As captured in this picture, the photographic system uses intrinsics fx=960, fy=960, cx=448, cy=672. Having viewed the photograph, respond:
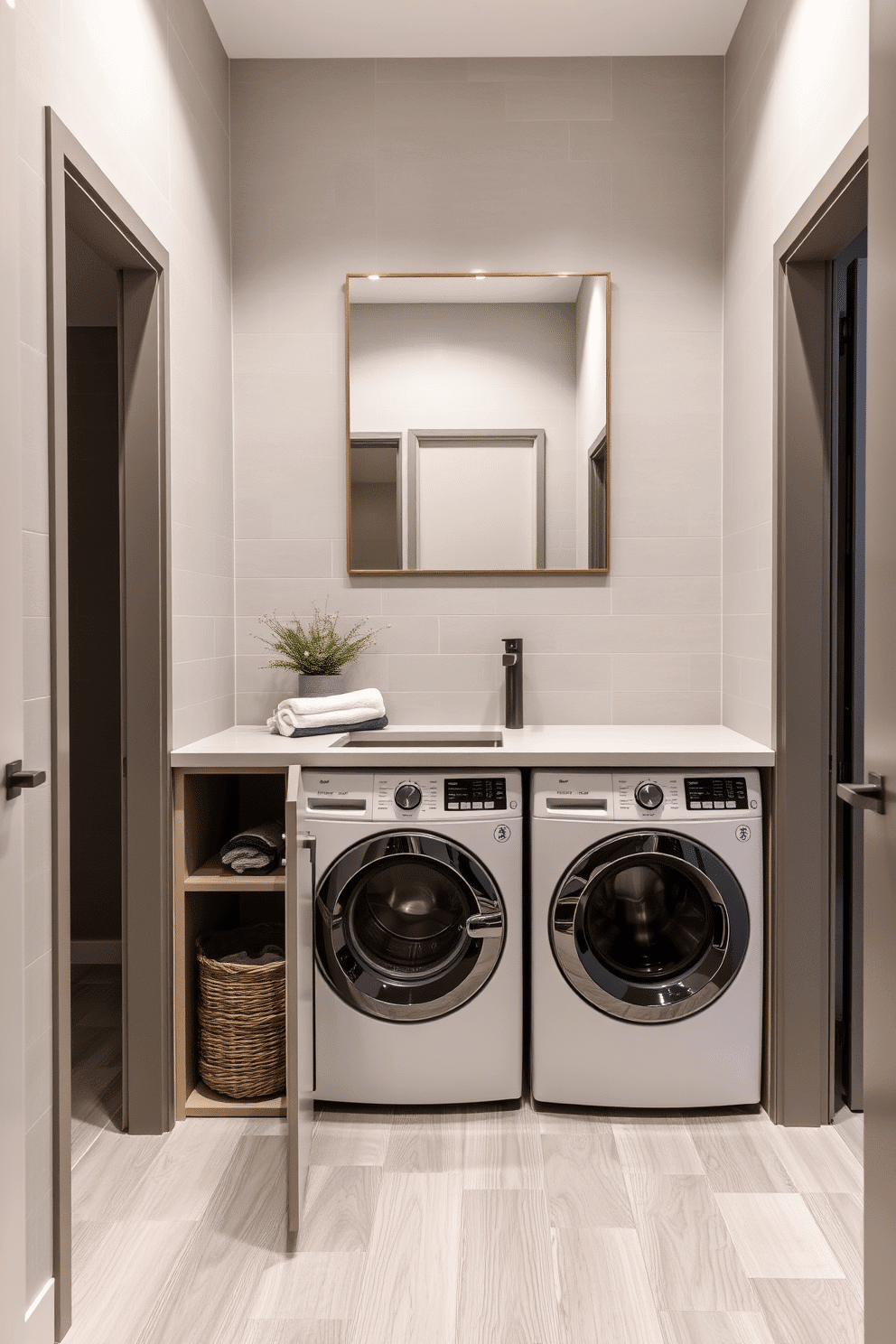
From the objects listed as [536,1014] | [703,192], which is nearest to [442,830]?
[536,1014]

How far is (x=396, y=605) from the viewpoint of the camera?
299 cm

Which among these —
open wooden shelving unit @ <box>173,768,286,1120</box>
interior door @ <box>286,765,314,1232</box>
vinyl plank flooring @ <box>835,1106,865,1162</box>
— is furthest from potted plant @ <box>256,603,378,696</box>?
vinyl plank flooring @ <box>835,1106,865,1162</box>

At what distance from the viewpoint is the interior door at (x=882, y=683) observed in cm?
125

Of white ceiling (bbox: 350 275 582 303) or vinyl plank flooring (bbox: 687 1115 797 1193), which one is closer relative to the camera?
vinyl plank flooring (bbox: 687 1115 797 1193)

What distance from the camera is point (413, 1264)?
72.2 inches

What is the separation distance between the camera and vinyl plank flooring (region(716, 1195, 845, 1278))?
1800 millimetres

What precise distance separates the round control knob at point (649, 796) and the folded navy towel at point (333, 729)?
0.80 metres

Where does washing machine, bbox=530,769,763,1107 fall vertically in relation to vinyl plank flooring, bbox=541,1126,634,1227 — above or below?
above

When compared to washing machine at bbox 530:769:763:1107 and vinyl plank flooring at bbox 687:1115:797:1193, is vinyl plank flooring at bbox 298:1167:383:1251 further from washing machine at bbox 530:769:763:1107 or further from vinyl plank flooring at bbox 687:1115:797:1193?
vinyl plank flooring at bbox 687:1115:797:1193

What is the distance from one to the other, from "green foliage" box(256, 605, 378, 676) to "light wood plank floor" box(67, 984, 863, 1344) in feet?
4.02

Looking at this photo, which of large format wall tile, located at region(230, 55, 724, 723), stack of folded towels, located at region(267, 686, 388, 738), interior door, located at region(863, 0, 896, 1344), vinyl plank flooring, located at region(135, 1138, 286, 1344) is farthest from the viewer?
large format wall tile, located at region(230, 55, 724, 723)

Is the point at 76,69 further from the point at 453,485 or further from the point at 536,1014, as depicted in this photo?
the point at 536,1014

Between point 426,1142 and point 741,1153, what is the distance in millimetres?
733

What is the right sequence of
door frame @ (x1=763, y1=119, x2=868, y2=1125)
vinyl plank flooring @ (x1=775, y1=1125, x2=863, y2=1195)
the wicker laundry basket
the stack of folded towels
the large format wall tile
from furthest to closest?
1. the large format wall tile
2. the stack of folded towels
3. the wicker laundry basket
4. door frame @ (x1=763, y1=119, x2=868, y2=1125)
5. vinyl plank flooring @ (x1=775, y1=1125, x2=863, y2=1195)
